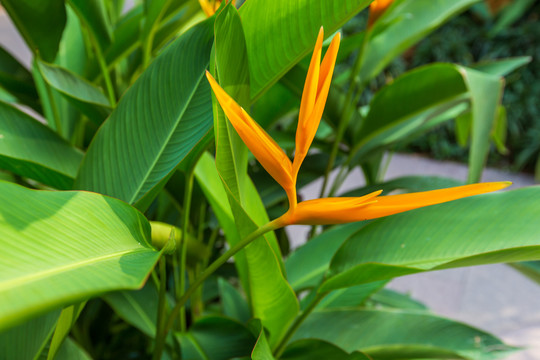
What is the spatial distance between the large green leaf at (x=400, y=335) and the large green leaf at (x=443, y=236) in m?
0.13

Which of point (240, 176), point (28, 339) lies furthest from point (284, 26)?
point (28, 339)

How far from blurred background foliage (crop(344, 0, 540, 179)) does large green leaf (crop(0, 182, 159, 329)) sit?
9.75ft

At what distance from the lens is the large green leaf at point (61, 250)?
173 millimetres

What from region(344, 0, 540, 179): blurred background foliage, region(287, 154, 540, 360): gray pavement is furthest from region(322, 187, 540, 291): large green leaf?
region(344, 0, 540, 179): blurred background foliage

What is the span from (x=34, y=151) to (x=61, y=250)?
0.24 metres

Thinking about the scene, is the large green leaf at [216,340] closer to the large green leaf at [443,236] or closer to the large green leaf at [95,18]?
the large green leaf at [443,236]

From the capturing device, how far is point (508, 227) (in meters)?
0.34

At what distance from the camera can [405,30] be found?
0.68 m

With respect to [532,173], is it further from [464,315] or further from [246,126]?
[246,126]

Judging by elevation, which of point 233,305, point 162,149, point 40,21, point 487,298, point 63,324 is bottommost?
point 487,298

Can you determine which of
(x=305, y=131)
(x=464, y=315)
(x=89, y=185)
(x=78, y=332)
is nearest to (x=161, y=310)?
(x=89, y=185)

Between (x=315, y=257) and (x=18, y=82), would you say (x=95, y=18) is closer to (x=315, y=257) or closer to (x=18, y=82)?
(x=18, y=82)

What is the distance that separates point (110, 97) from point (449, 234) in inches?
15.4

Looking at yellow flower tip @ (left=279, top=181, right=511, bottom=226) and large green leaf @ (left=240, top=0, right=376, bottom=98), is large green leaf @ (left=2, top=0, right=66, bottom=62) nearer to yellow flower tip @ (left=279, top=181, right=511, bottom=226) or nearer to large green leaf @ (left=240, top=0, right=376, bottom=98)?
large green leaf @ (left=240, top=0, right=376, bottom=98)
